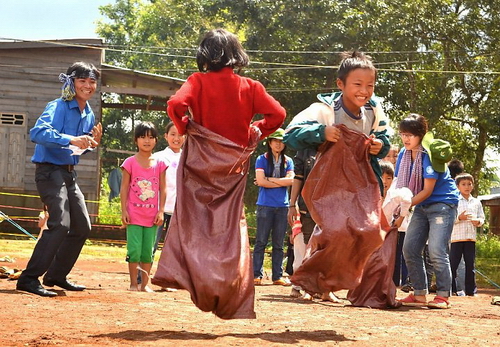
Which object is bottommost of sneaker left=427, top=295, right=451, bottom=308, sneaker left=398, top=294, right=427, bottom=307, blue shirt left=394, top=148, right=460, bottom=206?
sneaker left=398, top=294, right=427, bottom=307

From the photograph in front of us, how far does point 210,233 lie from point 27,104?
23740mm

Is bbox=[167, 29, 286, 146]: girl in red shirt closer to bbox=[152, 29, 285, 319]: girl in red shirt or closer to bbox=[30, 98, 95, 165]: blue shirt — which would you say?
bbox=[152, 29, 285, 319]: girl in red shirt

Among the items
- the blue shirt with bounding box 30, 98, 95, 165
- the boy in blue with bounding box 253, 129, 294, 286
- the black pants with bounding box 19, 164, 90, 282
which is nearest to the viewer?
the blue shirt with bounding box 30, 98, 95, 165

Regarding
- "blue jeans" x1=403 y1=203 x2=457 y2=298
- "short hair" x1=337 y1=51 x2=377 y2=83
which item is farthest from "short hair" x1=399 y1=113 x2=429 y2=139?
"short hair" x1=337 y1=51 x2=377 y2=83

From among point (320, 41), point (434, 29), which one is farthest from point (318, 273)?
point (320, 41)

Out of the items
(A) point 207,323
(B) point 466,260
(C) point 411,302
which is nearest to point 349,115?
(A) point 207,323

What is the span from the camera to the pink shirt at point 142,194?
902cm

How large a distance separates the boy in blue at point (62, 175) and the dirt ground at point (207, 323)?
1.02 feet

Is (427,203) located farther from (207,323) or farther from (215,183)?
(215,183)

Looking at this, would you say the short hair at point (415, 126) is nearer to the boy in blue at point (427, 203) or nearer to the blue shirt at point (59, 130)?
the boy in blue at point (427, 203)

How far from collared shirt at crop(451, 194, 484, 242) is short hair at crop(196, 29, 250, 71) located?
6989 millimetres

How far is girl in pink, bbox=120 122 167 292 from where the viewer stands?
355 inches

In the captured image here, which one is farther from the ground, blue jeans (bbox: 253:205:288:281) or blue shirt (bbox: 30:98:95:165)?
blue shirt (bbox: 30:98:95:165)

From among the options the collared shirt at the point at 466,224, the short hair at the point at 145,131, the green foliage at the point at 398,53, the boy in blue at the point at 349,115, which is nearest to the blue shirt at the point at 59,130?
the short hair at the point at 145,131
